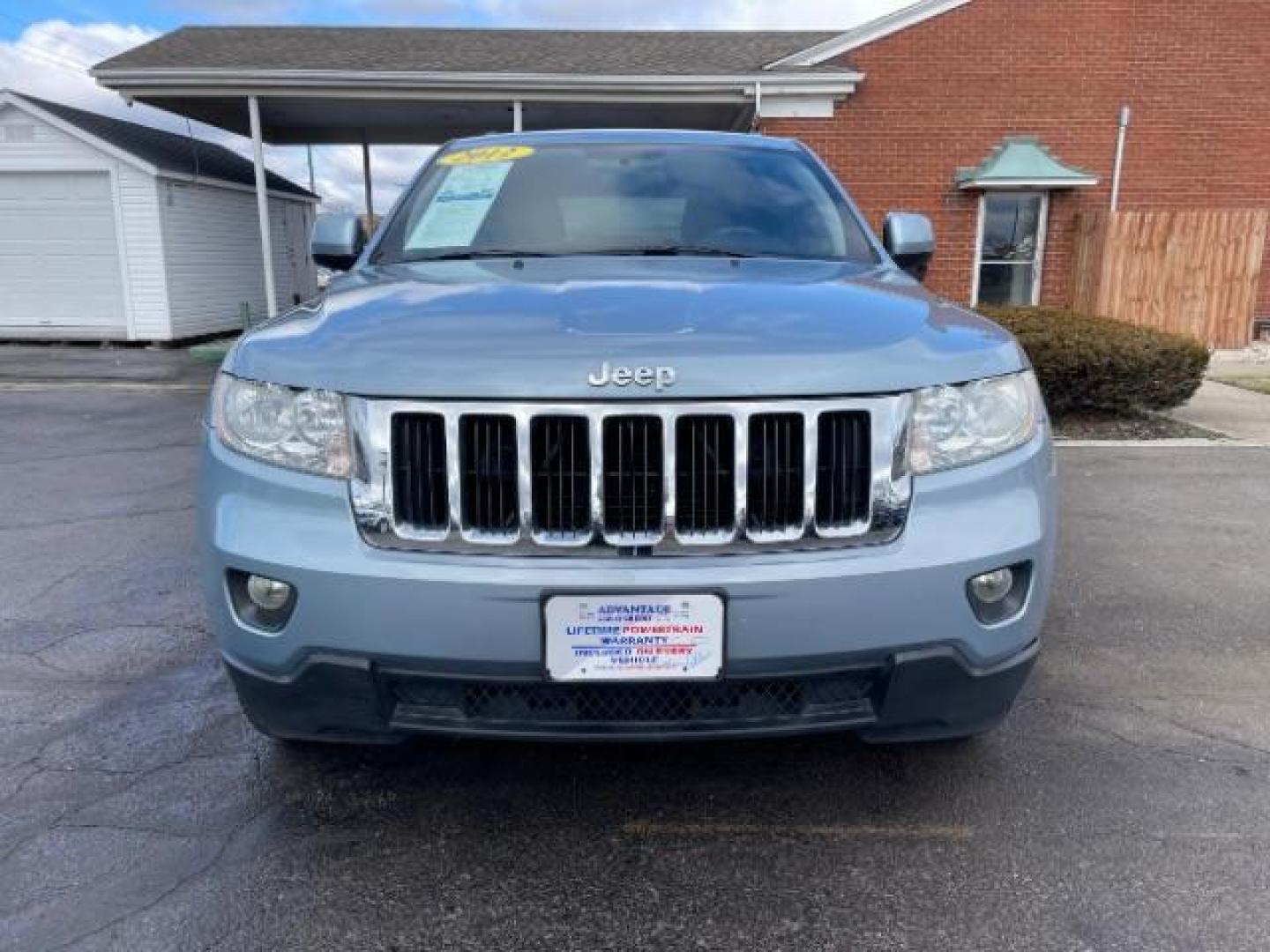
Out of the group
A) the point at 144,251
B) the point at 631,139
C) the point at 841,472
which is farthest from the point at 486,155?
the point at 144,251

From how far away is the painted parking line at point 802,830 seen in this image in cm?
234

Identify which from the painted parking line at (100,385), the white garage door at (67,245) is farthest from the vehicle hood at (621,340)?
the white garage door at (67,245)

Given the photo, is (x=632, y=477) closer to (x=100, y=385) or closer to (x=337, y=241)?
(x=337, y=241)

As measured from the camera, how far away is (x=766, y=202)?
3.44 m

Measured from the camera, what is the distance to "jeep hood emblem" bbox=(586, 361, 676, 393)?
6.47ft

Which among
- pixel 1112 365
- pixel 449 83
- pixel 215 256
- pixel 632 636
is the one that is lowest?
pixel 215 256

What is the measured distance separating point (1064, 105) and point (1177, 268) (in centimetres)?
264

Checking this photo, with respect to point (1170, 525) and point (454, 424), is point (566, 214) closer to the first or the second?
point (454, 424)

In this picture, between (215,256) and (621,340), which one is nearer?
(621,340)

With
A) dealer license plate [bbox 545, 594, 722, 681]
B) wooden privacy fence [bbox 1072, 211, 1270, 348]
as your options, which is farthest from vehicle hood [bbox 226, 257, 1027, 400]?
wooden privacy fence [bbox 1072, 211, 1270, 348]

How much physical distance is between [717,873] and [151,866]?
1308 millimetres

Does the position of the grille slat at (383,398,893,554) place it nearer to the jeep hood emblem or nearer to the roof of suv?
the jeep hood emblem

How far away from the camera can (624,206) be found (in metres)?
3.39

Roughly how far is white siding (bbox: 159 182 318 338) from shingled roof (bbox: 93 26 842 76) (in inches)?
93.9
